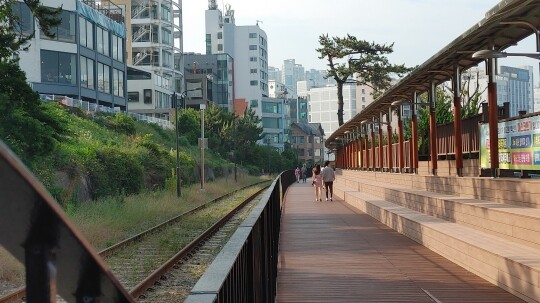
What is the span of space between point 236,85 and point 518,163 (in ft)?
444

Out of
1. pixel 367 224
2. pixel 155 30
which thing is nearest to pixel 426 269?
pixel 367 224

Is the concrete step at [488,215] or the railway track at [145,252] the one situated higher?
the concrete step at [488,215]

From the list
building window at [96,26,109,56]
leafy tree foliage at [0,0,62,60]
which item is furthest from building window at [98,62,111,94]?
leafy tree foliage at [0,0,62,60]

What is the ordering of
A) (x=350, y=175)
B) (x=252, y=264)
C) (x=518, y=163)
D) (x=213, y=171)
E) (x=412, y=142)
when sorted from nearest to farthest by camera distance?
(x=252, y=264)
(x=518, y=163)
(x=412, y=142)
(x=350, y=175)
(x=213, y=171)

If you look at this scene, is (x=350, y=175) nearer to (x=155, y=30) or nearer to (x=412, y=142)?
(x=412, y=142)

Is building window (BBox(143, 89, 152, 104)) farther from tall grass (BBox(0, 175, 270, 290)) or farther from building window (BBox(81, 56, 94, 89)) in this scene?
tall grass (BBox(0, 175, 270, 290))

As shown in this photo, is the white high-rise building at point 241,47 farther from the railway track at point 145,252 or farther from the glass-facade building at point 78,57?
the railway track at point 145,252

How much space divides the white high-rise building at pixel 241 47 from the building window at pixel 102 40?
79613 mm

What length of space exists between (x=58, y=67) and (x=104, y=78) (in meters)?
8.25

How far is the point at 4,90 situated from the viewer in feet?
68.5

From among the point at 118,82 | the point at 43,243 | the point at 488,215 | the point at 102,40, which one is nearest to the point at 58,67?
the point at 102,40

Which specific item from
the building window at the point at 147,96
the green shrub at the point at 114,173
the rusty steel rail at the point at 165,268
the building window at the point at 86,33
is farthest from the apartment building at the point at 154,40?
the rusty steel rail at the point at 165,268

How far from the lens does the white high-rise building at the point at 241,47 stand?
14925 centimetres

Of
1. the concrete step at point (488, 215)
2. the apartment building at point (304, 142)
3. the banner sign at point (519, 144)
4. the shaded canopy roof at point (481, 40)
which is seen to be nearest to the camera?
the concrete step at point (488, 215)
